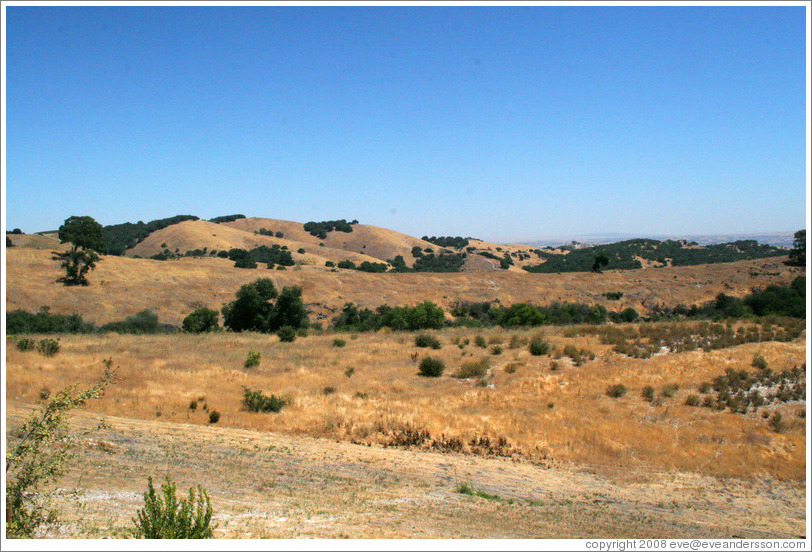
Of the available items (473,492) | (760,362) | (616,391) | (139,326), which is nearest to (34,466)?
(473,492)

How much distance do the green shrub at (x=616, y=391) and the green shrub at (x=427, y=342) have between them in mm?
11339

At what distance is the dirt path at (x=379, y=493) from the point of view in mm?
9180

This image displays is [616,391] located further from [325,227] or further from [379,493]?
[325,227]

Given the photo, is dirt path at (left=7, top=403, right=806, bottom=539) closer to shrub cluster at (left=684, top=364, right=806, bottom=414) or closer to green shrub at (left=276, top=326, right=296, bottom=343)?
shrub cluster at (left=684, top=364, right=806, bottom=414)

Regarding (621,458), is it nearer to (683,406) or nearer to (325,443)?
(683,406)

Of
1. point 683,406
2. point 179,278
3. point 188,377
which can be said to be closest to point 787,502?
point 683,406

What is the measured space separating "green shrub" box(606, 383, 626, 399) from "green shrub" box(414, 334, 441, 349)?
1134 cm

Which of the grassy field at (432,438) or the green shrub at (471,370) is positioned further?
the green shrub at (471,370)

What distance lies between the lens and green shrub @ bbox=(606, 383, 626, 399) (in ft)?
67.5

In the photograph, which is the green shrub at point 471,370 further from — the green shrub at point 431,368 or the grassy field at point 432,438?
the green shrub at point 431,368

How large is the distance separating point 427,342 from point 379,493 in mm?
18904

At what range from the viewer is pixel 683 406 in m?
19.2

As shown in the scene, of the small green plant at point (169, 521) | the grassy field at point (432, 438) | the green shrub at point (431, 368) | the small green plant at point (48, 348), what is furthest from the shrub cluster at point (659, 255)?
the small green plant at point (169, 521)

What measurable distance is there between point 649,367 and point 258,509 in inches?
767
